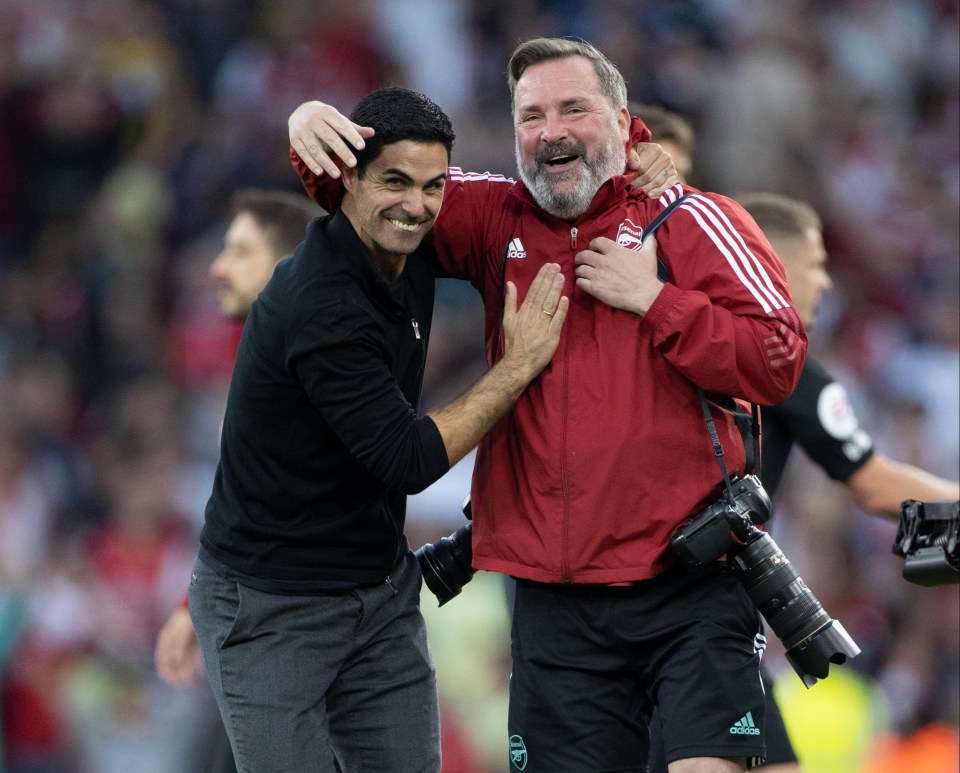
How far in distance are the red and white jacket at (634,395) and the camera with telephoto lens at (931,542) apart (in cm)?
48

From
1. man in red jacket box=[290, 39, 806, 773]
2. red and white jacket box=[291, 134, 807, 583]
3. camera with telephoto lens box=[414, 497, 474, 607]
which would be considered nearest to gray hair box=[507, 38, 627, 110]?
man in red jacket box=[290, 39, 806, 773]

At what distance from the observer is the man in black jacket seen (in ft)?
11.4

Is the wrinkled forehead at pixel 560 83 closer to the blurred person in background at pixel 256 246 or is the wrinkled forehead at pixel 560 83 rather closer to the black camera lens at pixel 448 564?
the black camera lens at pixel 448 564

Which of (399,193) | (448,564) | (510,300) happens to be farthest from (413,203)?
(448,564)

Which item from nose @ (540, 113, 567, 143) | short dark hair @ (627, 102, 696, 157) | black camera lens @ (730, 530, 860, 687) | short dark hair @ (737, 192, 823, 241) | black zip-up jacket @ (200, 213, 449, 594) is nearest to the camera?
black zip-up jacket @ (200, 213, 449, 594)

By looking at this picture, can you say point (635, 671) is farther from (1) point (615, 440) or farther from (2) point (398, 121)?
(2) point (398, 121)

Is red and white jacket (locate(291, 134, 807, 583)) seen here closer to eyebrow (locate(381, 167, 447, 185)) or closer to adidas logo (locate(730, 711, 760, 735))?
eyebrow (locate(381, 167, 447, 185))

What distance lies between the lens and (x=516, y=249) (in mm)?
3777

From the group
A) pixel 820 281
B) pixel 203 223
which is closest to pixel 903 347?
pixel 820 281

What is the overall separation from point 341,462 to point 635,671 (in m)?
0.90

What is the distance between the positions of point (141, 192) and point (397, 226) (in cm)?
595

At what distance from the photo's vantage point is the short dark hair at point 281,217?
5035 mm

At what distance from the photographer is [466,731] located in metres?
6.29

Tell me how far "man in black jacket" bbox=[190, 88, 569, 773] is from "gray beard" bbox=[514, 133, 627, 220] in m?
0.19
